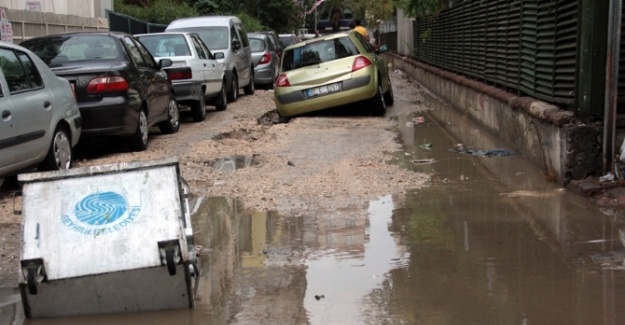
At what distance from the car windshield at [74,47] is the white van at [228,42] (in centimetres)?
676

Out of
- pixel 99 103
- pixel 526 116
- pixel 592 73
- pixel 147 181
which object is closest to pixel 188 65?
pixel 99 103

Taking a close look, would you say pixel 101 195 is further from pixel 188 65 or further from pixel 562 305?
pixel 188 65

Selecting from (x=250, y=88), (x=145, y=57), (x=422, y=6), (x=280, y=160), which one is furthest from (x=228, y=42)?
(x=280, y=160)

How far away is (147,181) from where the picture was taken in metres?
5.09

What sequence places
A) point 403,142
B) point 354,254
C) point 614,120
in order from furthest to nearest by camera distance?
point 403,142, point 614,120, point 354,254

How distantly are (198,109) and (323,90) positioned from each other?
2.45 metres

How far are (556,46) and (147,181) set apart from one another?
5.32 m

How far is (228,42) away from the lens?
18828mm

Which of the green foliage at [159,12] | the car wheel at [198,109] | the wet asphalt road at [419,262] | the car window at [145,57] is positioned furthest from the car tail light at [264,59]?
the wet asphalt road at [419,262]

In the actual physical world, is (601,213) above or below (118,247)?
below

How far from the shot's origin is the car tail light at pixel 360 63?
46.0ft

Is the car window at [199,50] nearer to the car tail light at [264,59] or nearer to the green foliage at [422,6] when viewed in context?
the green foliage at [422,6]

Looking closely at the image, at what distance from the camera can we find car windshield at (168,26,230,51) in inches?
743

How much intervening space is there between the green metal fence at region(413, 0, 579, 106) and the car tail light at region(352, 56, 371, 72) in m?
1.87
